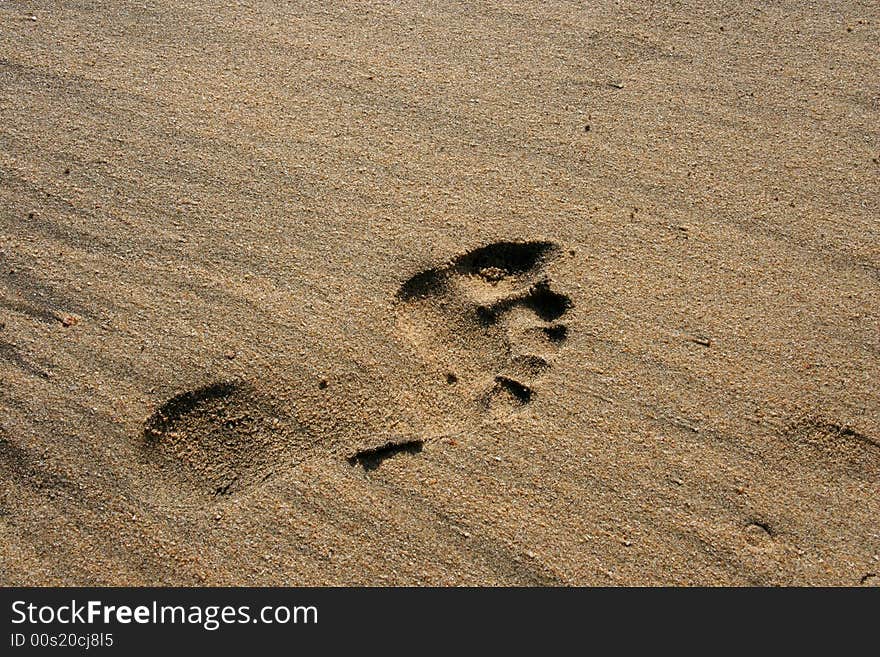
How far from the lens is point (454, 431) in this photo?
178cm

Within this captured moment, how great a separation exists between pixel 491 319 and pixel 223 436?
0.62 m

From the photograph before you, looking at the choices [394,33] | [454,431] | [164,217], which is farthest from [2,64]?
[454,431]

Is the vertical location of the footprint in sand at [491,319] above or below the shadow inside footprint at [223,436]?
above

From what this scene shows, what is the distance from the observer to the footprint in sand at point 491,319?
1.84 m

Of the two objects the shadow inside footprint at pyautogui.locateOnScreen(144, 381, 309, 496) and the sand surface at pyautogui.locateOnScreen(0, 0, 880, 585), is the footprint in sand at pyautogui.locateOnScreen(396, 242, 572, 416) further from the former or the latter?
the shadow inside footprint at pyautogui.locateOnScreen(144, 381, 309, 496)

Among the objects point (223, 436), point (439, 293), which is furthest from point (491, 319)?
point (223, 436)

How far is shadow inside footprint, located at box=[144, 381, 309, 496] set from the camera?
1.72m

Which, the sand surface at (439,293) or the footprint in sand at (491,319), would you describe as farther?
the footprint in sand at (491,319)

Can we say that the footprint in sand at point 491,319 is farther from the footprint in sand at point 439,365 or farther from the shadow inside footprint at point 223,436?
the shadow inside footprint at point 223,436

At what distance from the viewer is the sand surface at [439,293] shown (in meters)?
1.68

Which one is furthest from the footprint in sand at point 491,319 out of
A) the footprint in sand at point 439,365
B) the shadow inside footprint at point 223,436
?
the shadow inside footprint at point 223,436

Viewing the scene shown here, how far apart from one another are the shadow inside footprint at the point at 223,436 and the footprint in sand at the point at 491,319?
1.15ft

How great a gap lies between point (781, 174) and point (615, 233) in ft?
1.57

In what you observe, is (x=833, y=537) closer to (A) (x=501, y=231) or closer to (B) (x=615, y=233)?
(B) (x=615, y=233)
